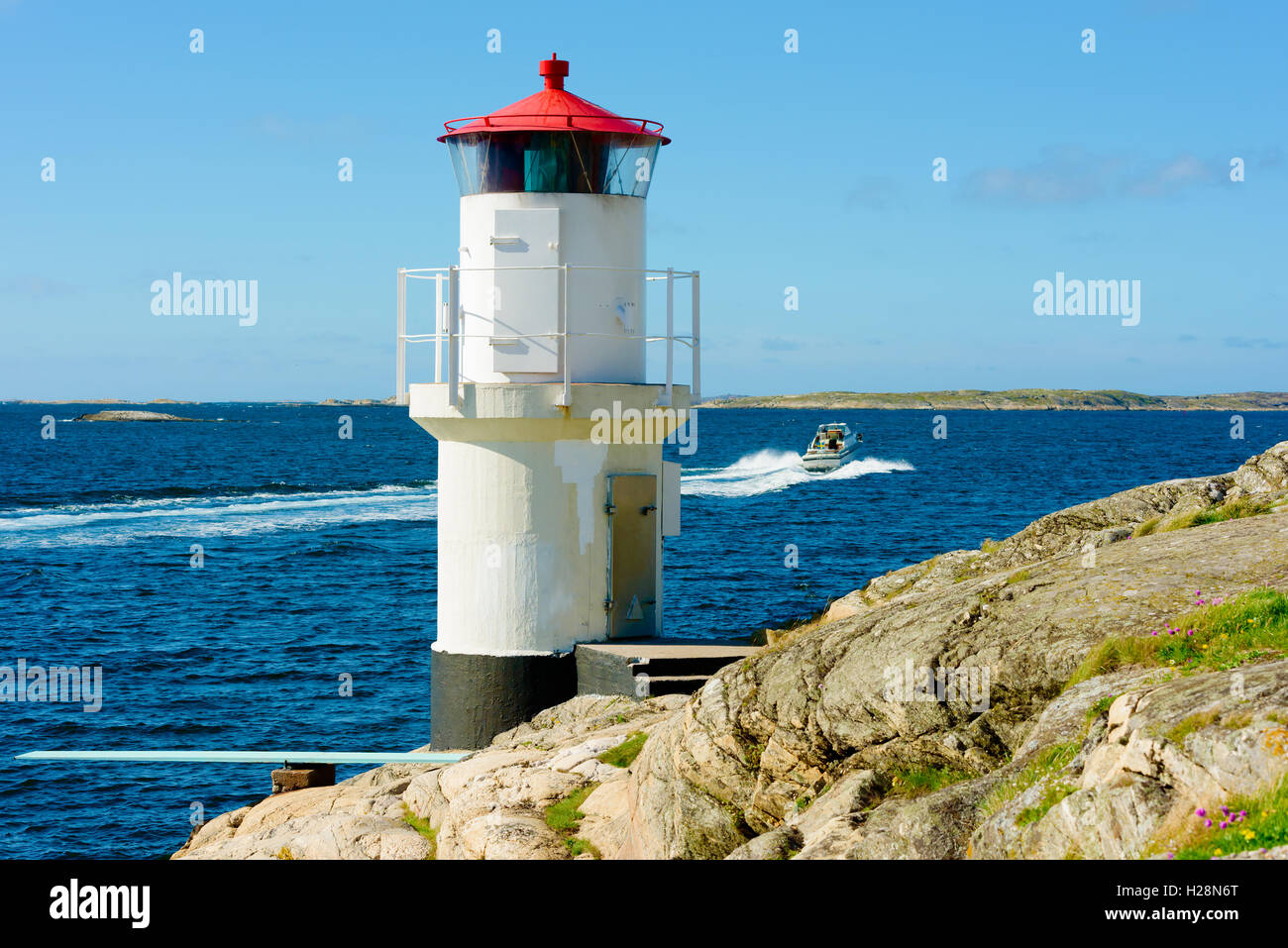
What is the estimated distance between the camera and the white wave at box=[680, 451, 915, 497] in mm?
81000

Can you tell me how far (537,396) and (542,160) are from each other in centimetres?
273

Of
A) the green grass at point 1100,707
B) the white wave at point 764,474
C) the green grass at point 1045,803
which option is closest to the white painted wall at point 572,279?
the green grass at point 1100,707

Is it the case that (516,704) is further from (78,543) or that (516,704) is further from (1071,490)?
(1071,490)

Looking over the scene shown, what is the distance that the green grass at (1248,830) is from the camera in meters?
5.09

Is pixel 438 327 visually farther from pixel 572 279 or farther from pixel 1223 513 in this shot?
pixel 1223 513

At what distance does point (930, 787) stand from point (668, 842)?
1931 millimetres

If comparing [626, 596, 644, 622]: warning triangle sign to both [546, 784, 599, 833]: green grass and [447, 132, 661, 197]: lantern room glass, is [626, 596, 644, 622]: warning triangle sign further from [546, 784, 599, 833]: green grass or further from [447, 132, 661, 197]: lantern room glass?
[546, 784, 599, 833]: green grass

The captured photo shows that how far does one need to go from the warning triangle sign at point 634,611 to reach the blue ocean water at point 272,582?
8.68 metres

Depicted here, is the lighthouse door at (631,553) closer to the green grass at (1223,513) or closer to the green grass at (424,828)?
the green grass at (424,828)

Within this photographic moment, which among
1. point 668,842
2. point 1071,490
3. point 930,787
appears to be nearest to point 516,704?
point 668,842

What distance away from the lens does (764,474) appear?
94.5 metres

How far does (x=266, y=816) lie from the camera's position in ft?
43.3

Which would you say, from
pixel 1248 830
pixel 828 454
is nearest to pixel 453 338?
pixel 1248 830

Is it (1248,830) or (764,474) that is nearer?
(1248,830)
